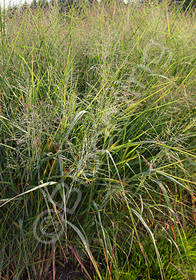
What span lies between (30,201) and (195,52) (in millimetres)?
1507

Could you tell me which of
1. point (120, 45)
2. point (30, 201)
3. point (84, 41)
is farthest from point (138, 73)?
point (30, 201)

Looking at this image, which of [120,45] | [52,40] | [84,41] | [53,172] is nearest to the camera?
[53,172]

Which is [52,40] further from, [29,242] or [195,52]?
[29,242]

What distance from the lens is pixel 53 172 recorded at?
1.27m

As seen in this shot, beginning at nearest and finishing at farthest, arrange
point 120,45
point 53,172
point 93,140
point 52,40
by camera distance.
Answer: point 93,140 → point 53,172 → point 52,40 → point 120,45

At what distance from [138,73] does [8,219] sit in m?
1.11

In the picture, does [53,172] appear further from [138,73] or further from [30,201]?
[138,73]

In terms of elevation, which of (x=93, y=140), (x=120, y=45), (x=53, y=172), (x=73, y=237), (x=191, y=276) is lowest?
(x=191, y=276)

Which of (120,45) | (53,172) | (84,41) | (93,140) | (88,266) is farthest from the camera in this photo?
(84,41)

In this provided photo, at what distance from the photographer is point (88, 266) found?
4.51 ft

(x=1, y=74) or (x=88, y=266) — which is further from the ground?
(x=1, y=74)

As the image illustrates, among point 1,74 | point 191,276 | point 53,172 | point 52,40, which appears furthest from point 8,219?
point 52,40

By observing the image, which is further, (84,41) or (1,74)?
(84,41)

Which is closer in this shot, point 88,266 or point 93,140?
point 93,140
